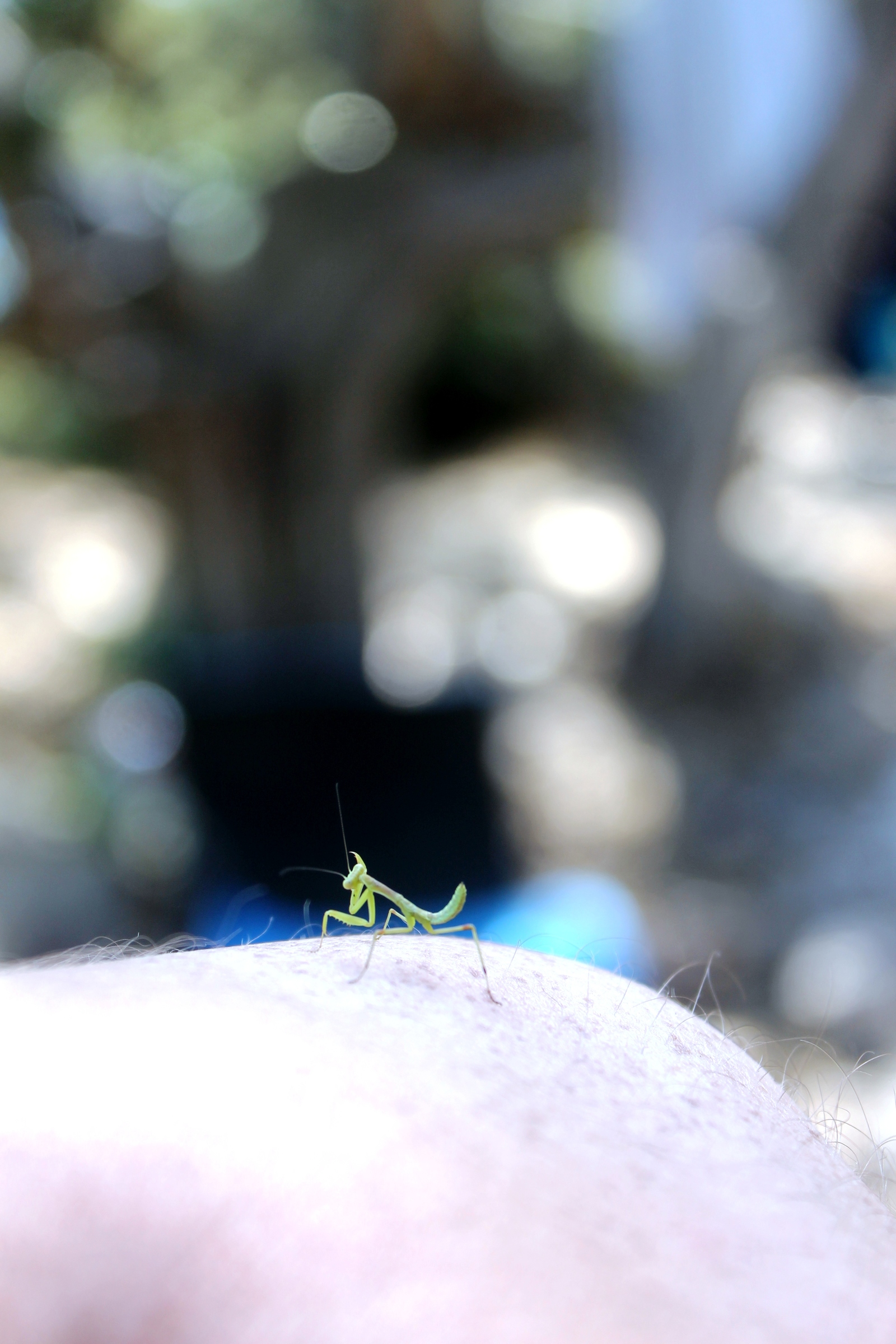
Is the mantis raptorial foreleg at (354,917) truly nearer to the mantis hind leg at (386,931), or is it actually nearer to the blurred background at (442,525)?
the mantis hind leg at (386,931)

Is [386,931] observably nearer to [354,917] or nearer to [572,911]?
[354,917]

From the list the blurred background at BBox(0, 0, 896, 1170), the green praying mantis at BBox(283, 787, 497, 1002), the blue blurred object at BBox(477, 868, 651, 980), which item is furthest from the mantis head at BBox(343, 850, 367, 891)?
the blurred background at BBox(0, 0, 896, 1170)

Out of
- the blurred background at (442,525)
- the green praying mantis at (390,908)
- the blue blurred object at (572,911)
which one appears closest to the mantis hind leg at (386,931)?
the green praying mantis at (390,908)

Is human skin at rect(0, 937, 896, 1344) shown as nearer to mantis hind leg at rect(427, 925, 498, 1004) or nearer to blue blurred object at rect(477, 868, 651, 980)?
mantis hind leg at rect(427, 925, 498, 1004)

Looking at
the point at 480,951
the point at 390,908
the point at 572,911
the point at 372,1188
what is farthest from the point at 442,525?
the point at 372,1188

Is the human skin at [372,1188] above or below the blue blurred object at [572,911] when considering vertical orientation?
above
